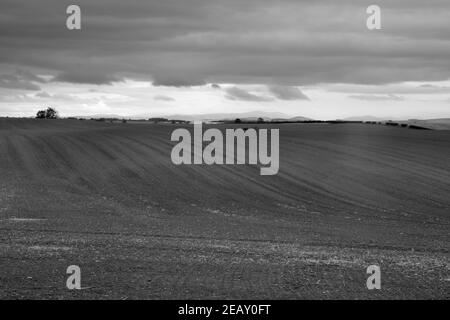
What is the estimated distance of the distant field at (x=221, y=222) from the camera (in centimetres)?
1210

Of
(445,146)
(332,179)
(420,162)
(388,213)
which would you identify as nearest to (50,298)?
(388,213)

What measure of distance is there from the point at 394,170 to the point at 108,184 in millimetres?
17769

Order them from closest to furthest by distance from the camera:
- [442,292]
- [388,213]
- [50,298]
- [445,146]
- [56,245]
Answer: [50,298] < [442,292] < [56,245] < [388,213] < [445,146]

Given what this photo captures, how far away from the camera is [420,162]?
41.4 m

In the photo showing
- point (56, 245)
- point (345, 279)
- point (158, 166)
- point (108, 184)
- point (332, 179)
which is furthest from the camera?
point (158, 166)

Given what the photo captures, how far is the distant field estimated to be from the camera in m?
12.1

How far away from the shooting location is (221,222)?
21.9 meters

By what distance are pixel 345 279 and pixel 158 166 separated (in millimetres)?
25715

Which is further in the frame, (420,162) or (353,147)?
(353,147)

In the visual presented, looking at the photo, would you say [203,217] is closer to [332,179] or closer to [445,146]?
[332,179]

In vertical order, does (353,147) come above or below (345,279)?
above

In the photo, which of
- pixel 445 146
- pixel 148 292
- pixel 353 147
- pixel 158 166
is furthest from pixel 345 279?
pixel 445 146

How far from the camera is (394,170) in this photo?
124 ft

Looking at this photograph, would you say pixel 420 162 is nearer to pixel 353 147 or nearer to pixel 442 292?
pixel 353 147
